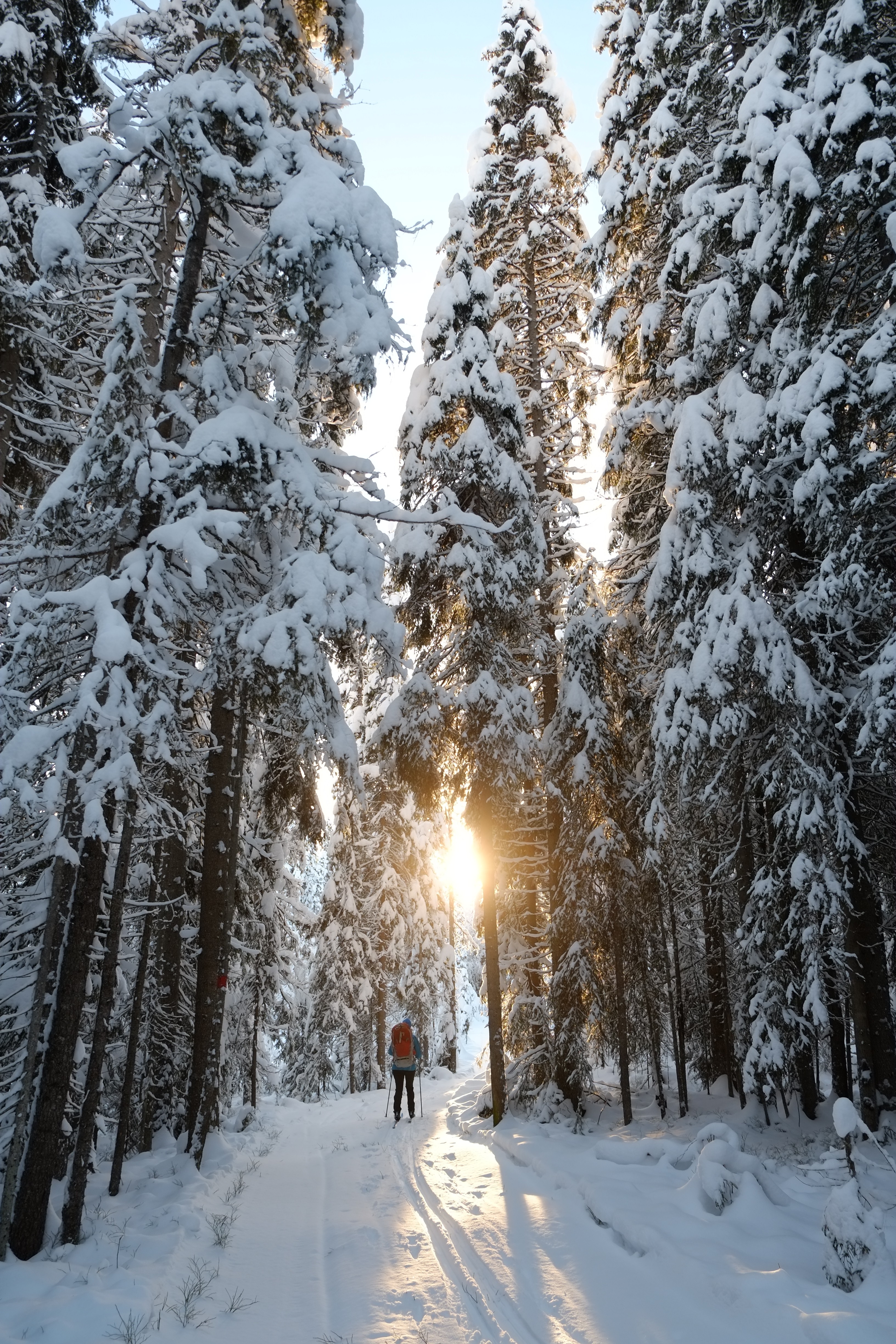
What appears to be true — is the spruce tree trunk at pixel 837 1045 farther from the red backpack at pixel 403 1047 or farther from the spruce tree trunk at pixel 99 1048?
the spruce tree trunk at pixel 99 1048

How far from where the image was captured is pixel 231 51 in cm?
784

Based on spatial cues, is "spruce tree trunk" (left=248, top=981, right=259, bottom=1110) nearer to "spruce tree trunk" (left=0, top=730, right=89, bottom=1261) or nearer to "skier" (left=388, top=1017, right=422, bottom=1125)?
"skier" (left=388, top=1017, right=422, bottom=1125)

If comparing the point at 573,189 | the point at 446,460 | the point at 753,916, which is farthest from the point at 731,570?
the point at 573,189

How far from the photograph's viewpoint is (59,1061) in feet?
21.9

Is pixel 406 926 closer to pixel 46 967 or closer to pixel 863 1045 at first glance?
pixel 863 1045

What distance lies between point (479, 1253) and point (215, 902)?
555 cm

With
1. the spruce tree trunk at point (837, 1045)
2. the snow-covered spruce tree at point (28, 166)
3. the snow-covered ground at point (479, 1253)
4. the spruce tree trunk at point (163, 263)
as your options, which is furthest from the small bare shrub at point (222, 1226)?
the spruce tree trunk at point (163, 263)

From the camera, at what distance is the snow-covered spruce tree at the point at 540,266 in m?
15.9

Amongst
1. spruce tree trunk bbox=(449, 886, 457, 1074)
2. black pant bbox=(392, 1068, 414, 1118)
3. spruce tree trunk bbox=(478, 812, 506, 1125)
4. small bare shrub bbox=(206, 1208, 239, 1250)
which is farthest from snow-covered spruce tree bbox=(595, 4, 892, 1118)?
spruce tree trunk bbox=(449, 886, 457, 1074)

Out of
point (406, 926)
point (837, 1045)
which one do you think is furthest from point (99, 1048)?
point (406, 926)

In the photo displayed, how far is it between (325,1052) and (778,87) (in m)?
28.9

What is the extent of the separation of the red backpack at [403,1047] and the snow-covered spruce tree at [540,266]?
300 cm

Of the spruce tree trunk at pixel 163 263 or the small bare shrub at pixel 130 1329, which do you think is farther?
the spruce tree trunk at pixel 163 263

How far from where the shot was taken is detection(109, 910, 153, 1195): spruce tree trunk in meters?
8.11
